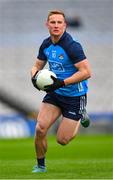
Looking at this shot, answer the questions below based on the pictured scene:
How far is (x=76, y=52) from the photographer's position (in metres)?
10.8

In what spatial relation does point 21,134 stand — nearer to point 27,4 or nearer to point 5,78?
point 5,78

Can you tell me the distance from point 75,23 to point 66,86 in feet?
82.0

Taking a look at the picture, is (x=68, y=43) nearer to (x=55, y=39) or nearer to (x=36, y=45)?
(x=55, y=39)

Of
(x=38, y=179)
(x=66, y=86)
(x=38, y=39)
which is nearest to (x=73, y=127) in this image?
(x=66, y=86)

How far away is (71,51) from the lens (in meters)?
10.8

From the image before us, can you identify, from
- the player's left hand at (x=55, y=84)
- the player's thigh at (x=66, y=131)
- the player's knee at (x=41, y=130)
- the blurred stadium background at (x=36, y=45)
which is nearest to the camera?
the player's left hand at (x=55, y=84)

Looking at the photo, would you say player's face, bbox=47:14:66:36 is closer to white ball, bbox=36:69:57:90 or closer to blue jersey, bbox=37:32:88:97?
blue jersey, bbox=37:32:88:97

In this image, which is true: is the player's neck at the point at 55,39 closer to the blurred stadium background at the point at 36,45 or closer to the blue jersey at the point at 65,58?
the blue jersey at the point at 65,58

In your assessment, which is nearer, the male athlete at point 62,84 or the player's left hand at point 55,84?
the player's left hand at point 55,84

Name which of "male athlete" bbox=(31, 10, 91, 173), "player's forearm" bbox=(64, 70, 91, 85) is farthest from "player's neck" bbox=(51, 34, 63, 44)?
"player's forearm" bbox=(64, 70, 91, 85)

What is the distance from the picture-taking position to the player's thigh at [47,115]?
11.0m

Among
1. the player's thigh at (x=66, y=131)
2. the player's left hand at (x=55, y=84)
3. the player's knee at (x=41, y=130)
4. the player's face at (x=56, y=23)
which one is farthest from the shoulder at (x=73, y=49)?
the player's knee at (x=41, y=130)

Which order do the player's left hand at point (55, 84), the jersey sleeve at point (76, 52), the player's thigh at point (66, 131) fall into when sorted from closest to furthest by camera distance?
the player's left hand at point (55, 84) → the jersey sleeve at point (76, 52) → the player's thigh at point (66, 131)

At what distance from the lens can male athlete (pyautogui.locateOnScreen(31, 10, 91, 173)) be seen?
10812 millimetres
